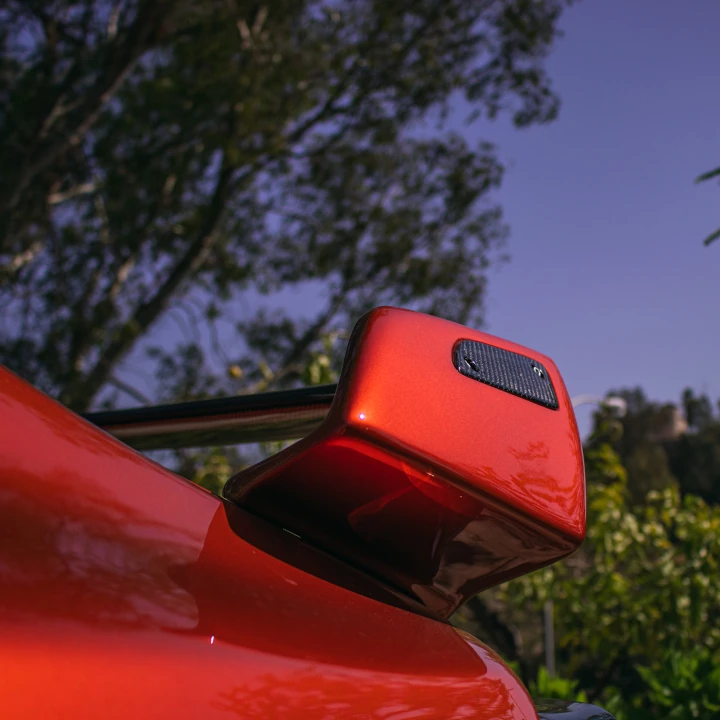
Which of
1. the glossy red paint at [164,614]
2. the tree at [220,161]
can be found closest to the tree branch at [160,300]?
the tree at [220,161]

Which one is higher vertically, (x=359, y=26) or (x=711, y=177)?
(x=359, y=26)

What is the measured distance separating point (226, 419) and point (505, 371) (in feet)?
1.48

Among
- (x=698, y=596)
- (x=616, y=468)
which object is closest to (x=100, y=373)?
(x=616, y=468)

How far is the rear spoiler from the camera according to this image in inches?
41.5

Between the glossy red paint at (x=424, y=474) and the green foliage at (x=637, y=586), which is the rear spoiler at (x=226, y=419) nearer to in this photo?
the glossy red paint at (x=424, y=474)

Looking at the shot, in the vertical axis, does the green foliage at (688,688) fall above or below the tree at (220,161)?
below

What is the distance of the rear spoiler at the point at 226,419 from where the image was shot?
Result: 1054mm

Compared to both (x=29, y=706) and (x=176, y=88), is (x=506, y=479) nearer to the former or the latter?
(x=29, y=706)

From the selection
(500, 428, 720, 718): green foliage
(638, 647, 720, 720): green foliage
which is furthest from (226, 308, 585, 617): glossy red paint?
(500, 428, 720, 718): green foliage

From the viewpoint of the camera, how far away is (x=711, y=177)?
8.82ft

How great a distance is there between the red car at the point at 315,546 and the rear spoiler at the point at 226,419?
25 cm

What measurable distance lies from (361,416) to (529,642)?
16338 mm

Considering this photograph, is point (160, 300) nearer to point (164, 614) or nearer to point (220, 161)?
point (220, 161)

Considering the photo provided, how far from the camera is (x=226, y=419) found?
114 centimetres
